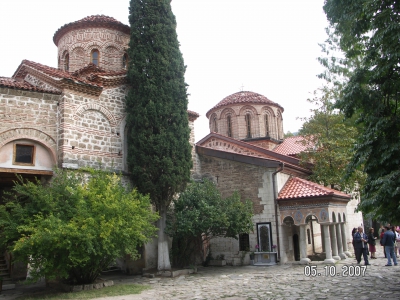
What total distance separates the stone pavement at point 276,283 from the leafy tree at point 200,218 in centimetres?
113

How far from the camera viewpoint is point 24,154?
Answer: 11352 mm

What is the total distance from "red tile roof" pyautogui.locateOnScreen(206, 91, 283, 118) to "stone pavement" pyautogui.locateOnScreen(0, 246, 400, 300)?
38.5 ft

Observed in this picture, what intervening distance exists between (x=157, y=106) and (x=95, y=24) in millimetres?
6189

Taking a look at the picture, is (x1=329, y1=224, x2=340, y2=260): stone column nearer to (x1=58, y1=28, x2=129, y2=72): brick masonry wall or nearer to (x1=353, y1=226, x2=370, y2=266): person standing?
(x1=353, y1=226, x2=370, y2=266): person standing

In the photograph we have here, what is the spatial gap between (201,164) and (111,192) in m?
6.81

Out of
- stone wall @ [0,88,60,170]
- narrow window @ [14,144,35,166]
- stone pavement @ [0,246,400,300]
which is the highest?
stone wall @ [0,88,60,170]

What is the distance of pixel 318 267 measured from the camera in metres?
12.7

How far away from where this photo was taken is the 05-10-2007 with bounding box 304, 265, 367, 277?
36.1 ft

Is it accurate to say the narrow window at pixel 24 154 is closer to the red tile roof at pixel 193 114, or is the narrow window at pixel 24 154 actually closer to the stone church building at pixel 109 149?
the stone church building at pixel 109 149

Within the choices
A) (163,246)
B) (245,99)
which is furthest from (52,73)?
(245,99)

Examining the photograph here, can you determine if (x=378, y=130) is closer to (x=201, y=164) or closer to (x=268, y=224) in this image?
(x=268, y=224)

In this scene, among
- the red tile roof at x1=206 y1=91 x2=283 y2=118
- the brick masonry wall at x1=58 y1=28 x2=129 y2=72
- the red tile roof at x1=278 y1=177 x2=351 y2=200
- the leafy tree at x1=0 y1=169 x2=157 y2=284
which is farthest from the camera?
the red tile roof at x1=206 y1=91 x2=283 y2=118

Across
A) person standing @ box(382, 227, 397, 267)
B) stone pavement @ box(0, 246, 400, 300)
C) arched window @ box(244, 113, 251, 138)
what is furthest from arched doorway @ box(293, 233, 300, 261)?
arched window @ box(244, 113, 251, 138)

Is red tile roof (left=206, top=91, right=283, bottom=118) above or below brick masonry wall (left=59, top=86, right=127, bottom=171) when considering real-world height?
above
